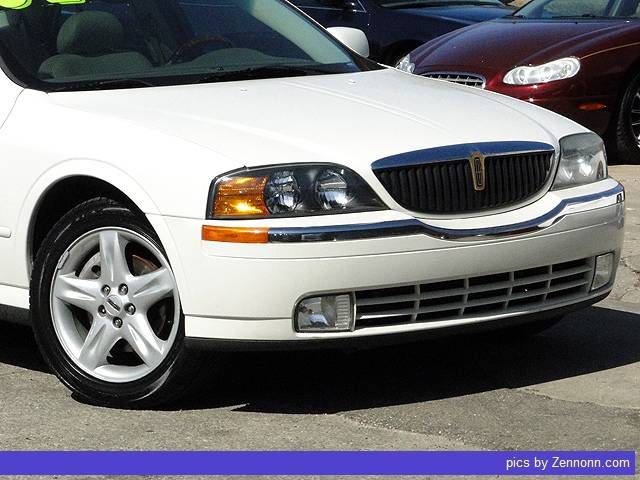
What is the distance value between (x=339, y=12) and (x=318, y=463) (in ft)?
30.7

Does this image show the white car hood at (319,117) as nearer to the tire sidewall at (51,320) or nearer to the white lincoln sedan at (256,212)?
the white lincoln sedan at (256,212)

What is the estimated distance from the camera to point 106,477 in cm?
439

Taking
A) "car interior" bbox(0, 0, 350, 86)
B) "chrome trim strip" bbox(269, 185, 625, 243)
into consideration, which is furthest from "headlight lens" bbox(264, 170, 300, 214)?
"car interior" bbox(0, 0, 350, 86)

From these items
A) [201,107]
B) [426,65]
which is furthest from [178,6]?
[426,65]

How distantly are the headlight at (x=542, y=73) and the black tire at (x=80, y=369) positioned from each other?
18.5 ft

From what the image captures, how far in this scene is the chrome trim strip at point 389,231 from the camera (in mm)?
4750

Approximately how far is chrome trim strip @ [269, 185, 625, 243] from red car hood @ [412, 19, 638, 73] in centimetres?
541

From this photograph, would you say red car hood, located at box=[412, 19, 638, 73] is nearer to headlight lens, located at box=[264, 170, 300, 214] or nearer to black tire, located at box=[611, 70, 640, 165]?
black tire, located at box=[611, 70, 640, 165]

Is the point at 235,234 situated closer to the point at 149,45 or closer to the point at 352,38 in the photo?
the point at 149,45

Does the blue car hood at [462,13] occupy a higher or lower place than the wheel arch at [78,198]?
lower

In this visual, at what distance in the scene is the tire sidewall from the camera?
16.5 feet

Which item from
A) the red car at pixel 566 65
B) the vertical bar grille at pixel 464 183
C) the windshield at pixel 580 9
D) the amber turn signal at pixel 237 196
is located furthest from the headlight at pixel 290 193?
the windshield at pixel 580 9

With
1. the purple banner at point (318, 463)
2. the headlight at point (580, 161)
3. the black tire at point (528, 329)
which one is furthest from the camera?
the black tire at point (528, 329)

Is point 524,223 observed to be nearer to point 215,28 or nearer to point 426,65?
point 215,28
